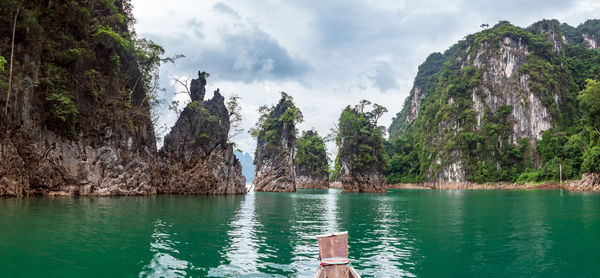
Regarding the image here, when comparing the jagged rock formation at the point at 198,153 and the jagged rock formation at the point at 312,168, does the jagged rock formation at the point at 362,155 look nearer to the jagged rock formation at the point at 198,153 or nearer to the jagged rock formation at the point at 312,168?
the jagged rock formation at the point at 198,153

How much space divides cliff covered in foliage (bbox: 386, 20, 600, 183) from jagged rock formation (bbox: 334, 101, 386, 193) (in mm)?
41335

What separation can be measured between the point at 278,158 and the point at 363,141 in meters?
16.6

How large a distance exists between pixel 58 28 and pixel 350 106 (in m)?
50.1

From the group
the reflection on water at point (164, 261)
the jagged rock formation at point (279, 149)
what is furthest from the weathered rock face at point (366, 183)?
the reflection on water at point (164, 261)

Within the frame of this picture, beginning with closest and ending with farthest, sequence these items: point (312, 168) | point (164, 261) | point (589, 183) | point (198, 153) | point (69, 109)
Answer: point (164, 261)
point (69, 109)
point (198, 153)
point (589, 183)
point (312, 168)

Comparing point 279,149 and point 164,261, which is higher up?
point 279,149

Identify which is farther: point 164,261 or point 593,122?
point 593,122

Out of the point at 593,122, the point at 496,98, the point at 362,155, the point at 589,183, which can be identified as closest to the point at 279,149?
the point at 362,155

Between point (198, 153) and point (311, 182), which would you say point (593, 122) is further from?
point (311, 182)

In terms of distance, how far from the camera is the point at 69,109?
91.3 ft

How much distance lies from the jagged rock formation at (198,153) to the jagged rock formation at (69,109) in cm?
481

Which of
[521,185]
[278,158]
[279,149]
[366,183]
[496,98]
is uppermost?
[496,98]

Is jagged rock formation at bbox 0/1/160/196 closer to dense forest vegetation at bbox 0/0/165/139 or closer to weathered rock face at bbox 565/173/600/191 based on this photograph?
dense forest vegetation at bbox 0/0/165/139

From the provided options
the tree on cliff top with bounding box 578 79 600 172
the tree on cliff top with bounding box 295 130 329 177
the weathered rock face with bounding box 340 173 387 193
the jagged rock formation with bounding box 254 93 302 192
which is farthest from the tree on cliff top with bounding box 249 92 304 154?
the tree on cliff top with bounding box 578 79 600 172
